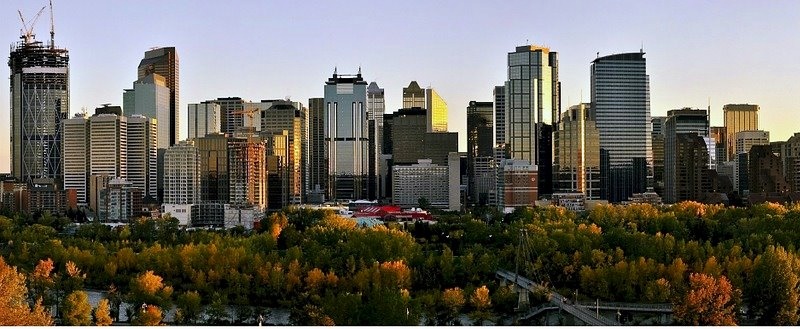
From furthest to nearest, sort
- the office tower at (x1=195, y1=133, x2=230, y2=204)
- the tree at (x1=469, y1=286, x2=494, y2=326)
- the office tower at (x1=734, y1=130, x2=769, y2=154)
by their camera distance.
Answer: the office tower at (x1=734, y1=130, x2=769, y2=154)
the office tower at (x1=195, y1=133, x2=230, y2=204)
the tree at (x1=469, y1=286, x2=494, y2=326)

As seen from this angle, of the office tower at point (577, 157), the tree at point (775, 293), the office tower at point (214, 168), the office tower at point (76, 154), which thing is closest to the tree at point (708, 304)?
the tree at point (775, 293)

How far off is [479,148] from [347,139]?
5.92 metres

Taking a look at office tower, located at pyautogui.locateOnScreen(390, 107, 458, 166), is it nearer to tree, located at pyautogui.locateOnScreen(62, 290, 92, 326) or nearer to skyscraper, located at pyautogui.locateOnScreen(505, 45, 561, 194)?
skyscraper, located at pyautogui.locateOnScreen(505, 45, 561, 194)

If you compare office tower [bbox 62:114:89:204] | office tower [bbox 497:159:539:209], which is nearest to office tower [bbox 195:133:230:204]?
office tower [bbox 62:114:89:204]

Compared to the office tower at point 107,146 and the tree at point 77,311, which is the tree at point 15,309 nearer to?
the tree at point 77,311

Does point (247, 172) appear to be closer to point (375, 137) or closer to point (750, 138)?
point (375, 137)

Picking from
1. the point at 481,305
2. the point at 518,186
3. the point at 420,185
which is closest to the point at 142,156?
the point at 420,185

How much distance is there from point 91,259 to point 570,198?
19565 millimetres

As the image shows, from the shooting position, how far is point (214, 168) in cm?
3262

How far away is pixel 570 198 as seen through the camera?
33.2 m

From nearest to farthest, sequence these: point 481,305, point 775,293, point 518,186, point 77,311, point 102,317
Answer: point 102,317, point 77,311, point 775,293, point 481,305, point 518,186

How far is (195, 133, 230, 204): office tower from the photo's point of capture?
31781 mm

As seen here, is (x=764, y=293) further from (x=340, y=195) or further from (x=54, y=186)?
(x=340, y=195)

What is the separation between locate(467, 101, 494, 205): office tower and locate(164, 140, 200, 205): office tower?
1342 cm
